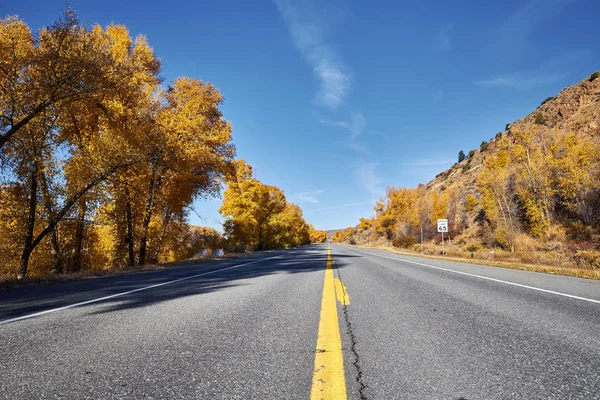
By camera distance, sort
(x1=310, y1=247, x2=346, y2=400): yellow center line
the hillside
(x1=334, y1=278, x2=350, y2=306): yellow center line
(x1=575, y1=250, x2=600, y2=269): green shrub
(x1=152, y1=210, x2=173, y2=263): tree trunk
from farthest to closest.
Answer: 1. the hillside
2. (x1=152, y1=210, x2=173, y2=263): tree trunk
3. (x1=575, y1=250, x2=600, y2=269): green shrub
4. (x1=334, y1=278, x2=350, y2=306): yellow center line
5. (x1=310, y1=247, x2=346, y2=400): yellow center line

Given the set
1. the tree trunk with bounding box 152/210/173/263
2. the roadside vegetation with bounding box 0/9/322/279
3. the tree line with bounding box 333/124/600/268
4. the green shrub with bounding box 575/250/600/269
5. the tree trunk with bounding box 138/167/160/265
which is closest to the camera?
the roadside vegetation with bounding box 0/9/322/279

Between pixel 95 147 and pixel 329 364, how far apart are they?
12895 millimetres

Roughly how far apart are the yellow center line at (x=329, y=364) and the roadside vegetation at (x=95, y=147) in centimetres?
1043

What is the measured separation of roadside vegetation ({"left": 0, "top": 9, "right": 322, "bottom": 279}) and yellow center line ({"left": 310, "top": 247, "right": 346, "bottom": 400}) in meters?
10.4

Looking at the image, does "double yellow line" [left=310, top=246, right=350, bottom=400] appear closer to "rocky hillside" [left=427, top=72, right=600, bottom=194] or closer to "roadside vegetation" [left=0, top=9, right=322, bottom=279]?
"roadside vegetation" [left=0, top=9, right=322, bottom=279]

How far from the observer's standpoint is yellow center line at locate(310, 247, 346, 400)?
5.56 feet

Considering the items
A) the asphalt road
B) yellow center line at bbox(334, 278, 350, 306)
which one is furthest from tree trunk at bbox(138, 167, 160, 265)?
yellow center line at bbox(334, 278, 350, 306)

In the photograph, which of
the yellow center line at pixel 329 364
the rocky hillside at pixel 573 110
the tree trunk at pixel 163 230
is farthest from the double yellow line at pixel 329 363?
the rocky hillside at pixel 573 110

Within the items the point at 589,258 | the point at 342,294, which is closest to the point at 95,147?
the point at 342,294

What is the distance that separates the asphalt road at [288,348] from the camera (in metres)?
1.79

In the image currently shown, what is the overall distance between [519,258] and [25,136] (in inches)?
834

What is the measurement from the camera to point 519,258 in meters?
14.5

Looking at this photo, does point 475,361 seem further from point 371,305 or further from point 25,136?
point 25,136

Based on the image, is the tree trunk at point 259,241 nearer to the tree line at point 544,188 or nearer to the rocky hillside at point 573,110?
the tree line at point 544,188
